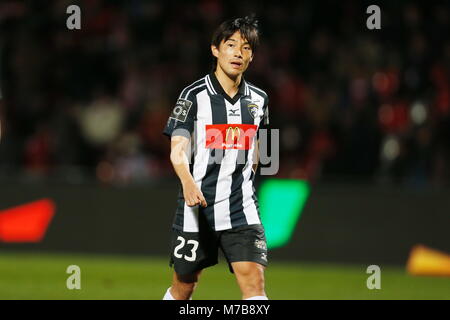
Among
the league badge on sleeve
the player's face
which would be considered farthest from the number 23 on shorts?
the player's face

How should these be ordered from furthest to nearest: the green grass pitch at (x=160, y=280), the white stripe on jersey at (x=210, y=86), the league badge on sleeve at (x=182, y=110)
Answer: the green grass pitch at (x=160, y=280)
the white stripe on jersey at (x=210, y=86)
the league badge on sleeve at (x=182, y=110)

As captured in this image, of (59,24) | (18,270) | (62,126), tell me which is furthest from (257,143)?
(59,24)

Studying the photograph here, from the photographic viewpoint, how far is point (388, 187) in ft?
34.6

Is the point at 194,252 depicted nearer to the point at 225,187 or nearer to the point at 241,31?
the point at 225,187

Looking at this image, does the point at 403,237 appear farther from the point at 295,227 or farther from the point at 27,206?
the point at 27,206

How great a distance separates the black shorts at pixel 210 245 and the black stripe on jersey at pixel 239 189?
0.06m

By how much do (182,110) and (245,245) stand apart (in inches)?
35.2

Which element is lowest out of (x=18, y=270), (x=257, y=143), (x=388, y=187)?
(x=18, y=270)

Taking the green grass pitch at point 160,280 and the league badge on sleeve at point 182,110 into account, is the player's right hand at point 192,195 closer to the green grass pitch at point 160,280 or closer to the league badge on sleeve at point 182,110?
the league badge on sleeve at point 182,110

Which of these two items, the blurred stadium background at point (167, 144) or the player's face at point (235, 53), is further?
the blurred stadium background at point (167, 144)

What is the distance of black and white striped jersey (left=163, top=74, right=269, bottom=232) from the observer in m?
5.71

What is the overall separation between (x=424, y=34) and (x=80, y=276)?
16.9 ft

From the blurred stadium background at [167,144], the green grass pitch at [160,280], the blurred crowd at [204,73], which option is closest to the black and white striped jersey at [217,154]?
the green grass pitch at [160,280]

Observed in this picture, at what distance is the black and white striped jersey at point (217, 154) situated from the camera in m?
5.71
